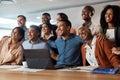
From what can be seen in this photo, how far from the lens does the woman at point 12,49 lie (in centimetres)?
275

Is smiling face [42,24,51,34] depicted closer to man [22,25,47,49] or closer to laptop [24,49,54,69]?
man [22,25,47,49]

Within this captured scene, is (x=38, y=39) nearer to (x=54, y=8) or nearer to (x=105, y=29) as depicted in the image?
(x=105, y=29)

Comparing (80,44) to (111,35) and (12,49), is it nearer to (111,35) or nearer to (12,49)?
(111,35)

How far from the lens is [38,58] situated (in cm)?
204

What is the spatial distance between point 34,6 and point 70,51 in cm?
343

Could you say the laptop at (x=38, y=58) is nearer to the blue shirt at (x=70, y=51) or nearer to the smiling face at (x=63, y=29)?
the blue shirt at (x=70, y=51)

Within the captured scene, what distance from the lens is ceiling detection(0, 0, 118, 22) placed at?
5242 mm

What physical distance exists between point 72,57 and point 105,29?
1.76 feet

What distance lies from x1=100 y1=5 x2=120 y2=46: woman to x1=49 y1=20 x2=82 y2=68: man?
0.36 meters

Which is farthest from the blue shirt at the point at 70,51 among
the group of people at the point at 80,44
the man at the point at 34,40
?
the man at the point at 34,40

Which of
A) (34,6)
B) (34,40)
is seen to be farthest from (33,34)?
(34,6)

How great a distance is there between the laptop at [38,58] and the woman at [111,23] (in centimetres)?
88

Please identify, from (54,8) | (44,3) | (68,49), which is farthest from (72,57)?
(54,8)

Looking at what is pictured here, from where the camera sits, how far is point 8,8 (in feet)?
19.8
